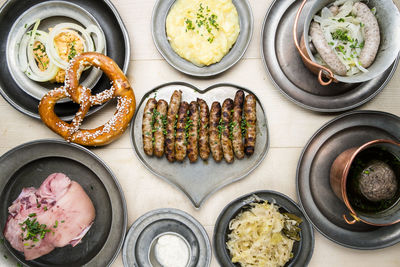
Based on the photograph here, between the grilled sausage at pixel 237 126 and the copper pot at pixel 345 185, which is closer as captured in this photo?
the copper pot at pixel 345 185

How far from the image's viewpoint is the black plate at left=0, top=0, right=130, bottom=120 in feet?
8.14

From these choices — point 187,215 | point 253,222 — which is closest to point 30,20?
point 187,215

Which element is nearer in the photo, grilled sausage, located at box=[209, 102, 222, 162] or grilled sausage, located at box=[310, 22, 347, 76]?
grilled sausage, located at box=[310, 22, 347, 76]

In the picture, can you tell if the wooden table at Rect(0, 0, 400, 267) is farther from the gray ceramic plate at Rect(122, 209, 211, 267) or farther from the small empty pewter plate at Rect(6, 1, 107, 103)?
the small empty pewter plate at Rect(6, 1, 107, 103)

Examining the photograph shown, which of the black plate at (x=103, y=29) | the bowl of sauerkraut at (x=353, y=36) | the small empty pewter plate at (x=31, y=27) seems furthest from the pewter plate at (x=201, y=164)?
the bowl of sauerkraut at (x=353, y=36)

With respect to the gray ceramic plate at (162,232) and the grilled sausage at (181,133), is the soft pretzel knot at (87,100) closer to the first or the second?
the grilled sausage at (181,133)

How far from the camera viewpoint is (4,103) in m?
2.66

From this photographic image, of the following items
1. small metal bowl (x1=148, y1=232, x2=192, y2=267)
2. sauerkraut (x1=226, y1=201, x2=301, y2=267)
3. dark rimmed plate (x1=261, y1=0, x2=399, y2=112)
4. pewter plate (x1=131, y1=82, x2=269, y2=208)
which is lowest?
small metal bowl (x1=148, y1=232, x2=192, y2=267)

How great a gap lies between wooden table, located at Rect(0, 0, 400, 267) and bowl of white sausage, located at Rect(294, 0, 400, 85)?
50cm

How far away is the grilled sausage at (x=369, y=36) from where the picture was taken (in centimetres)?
220

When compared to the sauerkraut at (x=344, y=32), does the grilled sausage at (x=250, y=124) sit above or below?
below

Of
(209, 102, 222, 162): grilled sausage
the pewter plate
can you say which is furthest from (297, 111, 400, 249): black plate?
(209, 102, 222, 162): grilled sausage

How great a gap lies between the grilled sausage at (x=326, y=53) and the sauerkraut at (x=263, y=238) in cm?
116

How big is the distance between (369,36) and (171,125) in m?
1.67
